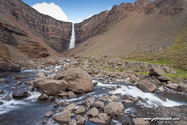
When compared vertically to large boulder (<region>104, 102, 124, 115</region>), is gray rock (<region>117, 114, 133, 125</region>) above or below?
below

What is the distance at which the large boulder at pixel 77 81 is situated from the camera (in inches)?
263

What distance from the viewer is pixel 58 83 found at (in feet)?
20.1

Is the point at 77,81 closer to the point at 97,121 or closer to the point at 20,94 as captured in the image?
the point at 97,121

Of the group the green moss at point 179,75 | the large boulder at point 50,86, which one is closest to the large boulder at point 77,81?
the large boulder at point 50,86

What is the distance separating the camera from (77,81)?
6855 millimetres

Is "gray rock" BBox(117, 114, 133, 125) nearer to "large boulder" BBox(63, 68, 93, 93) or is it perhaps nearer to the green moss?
"large boulder" BBox(63, 68, 93, 93)

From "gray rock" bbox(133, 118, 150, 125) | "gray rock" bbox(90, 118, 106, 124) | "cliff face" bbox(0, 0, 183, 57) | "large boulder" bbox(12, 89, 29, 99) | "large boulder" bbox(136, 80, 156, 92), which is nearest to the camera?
"gray rock" bbox(133, 118, 150, 125)

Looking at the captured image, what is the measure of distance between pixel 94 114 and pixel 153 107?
340 cm

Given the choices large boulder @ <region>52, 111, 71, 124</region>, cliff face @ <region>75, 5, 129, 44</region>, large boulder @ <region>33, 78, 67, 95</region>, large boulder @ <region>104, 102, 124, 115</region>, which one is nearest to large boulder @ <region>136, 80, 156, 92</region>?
large boulder @ <region>104, 102, 124, 115</region>

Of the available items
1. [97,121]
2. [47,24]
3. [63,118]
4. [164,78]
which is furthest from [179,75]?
[47,24]

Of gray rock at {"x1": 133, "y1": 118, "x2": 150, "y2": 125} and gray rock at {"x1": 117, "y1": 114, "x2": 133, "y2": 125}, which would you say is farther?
gray rock at {"x1": 117, "y1": 114, "x2": 133, "y2": 125}

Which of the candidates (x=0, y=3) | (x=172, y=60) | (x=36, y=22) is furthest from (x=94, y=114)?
(x=36, y=22)

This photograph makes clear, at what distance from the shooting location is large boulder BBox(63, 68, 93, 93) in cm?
667

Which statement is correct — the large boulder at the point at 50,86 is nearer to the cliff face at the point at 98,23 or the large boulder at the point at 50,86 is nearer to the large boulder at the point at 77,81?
the large boulder at the point at 77,81
